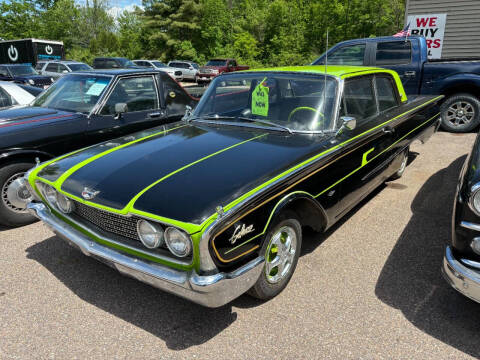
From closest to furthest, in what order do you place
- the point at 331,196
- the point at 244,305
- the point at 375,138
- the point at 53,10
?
the point at 244,305, the point at 331,196, the point at 375,138, the point at 53,10

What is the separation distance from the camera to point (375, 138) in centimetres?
375

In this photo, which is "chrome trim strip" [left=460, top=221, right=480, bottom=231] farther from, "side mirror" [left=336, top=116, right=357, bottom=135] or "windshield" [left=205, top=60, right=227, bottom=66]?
"windshield" [left=205, top=60, right=227, bottom=66]

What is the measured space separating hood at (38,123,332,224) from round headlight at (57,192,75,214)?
0.39 feet

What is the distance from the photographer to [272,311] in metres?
2.68

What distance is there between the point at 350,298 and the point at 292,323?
Result: 548 mm

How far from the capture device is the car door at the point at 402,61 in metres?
7.26

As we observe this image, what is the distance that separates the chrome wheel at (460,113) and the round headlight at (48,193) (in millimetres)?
7373

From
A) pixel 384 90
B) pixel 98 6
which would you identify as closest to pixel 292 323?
pixel 384 90

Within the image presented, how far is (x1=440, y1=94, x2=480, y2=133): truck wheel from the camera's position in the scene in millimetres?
7066

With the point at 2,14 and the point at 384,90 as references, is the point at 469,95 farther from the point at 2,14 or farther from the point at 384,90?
the point at 2,14

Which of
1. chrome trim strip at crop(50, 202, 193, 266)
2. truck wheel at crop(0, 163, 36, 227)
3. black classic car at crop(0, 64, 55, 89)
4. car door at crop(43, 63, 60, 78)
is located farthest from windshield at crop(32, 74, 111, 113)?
car door at crop(43, 63, 60, 78)

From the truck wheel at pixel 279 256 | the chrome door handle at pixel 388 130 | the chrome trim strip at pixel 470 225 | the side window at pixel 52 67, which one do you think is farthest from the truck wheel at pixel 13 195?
the side window at pixel 52 67

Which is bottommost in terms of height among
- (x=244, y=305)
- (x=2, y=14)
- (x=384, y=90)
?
(x=244, y=305)

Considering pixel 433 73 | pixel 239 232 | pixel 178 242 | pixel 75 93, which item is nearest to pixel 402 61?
pixel 433 73
